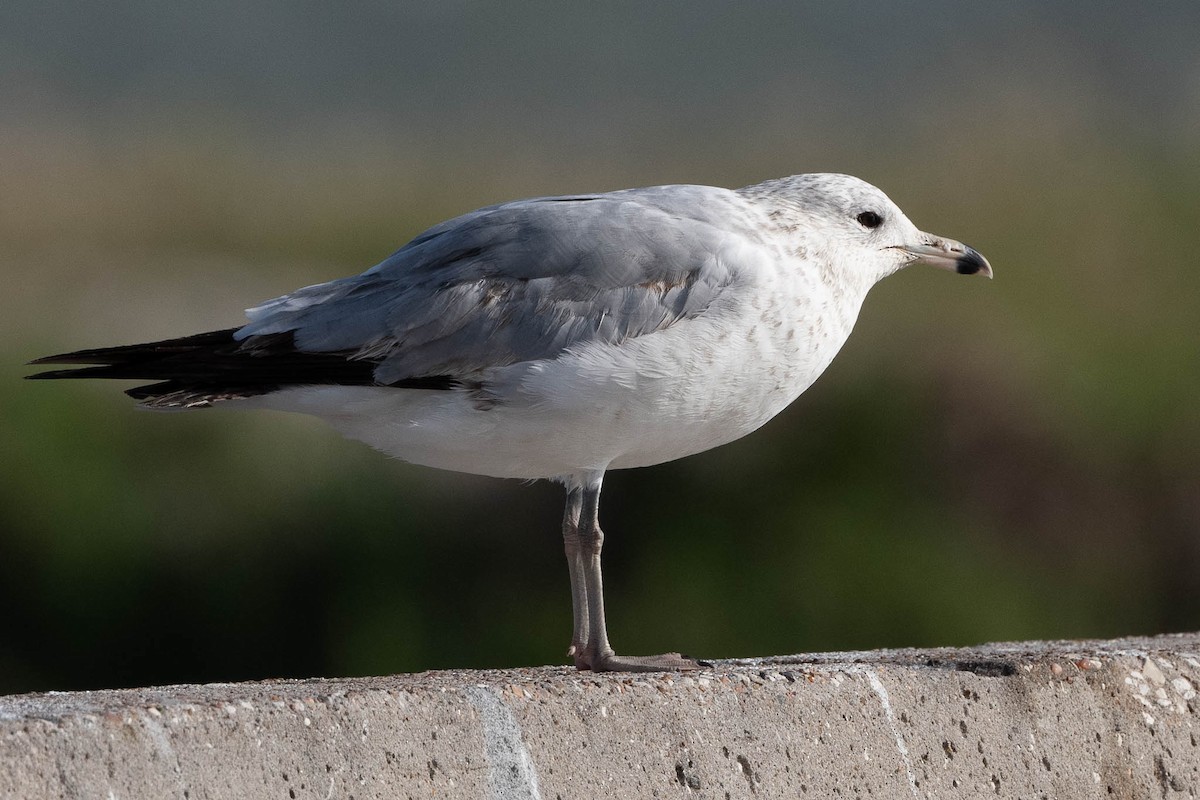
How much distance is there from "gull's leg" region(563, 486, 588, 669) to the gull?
0.04m

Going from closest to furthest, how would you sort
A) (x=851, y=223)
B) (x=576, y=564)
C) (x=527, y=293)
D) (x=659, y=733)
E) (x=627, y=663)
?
(x=659, y=733)
(x=527, y=293)
(x=627, y=663)
(x=576, y=564)
(x=851, y=223)

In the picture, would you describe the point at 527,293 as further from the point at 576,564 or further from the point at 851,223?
the point at 851,223

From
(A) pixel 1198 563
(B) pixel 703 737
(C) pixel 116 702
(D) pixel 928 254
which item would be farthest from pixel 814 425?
(C) pixel 116 702

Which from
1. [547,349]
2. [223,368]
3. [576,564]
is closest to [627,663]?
[576,564]

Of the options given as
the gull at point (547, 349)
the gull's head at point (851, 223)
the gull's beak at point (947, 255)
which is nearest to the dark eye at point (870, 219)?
the gull's head at point (851, 223)

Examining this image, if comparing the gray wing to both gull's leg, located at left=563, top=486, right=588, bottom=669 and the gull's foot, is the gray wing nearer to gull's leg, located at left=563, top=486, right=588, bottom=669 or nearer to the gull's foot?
gull's leg, located at left=563, top=486, right=588, bottom=669

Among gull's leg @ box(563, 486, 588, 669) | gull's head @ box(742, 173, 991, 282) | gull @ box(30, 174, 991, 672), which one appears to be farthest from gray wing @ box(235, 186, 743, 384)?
gull's leg @ box(563, 486, 588, 669)

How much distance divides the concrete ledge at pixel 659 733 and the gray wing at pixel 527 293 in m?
0.78

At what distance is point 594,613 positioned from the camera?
400cm

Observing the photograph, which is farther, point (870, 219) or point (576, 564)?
point (870, 219)

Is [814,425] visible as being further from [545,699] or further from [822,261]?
[545,699]

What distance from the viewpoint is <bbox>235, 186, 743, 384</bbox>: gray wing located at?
12.4 ft

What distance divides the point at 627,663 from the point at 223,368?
1228 mm

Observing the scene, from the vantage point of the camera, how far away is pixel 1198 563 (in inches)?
357
